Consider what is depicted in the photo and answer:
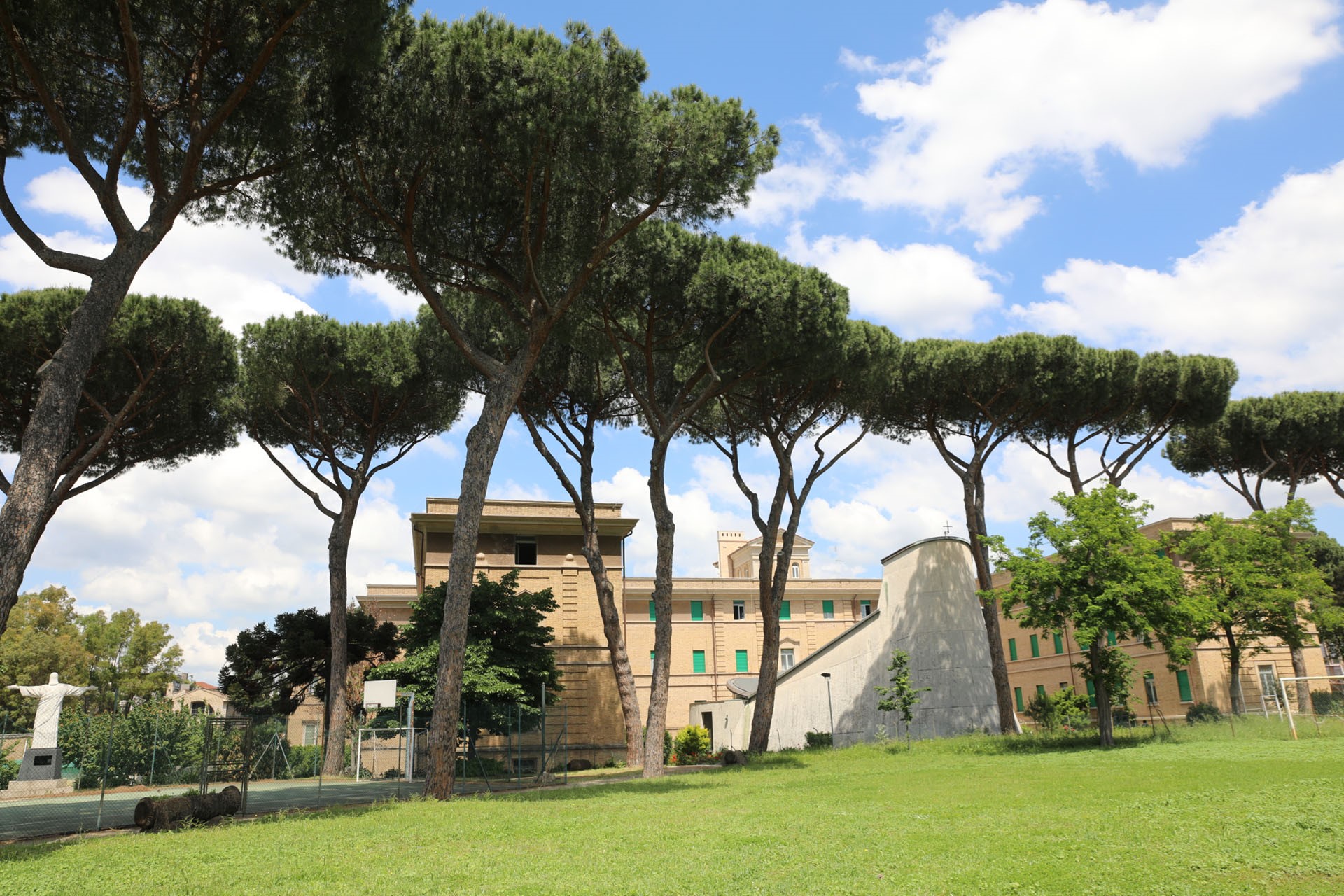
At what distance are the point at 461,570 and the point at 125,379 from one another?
472 inches

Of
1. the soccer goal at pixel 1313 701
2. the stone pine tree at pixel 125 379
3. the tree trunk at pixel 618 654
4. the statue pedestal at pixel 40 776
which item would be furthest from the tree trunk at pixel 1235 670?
the statue pedestal at pixel 40 776

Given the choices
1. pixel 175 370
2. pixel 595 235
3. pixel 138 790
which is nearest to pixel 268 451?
pixel 175 370

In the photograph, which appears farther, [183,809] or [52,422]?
[183,809]

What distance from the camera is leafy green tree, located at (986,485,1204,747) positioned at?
19016 mm

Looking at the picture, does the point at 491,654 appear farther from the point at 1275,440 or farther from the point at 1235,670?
the point at 1275,440

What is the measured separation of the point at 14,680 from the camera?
35125 millimetres

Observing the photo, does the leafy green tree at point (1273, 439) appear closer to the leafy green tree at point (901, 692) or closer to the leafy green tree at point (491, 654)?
the leafy green tree at point (901, 692)

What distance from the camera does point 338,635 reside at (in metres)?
24.5

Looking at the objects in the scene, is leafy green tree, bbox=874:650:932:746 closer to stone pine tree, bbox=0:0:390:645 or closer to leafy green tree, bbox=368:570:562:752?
leafy green tree, bbox=368:570:562:752

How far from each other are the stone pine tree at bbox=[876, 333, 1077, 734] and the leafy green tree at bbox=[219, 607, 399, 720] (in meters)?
17.9

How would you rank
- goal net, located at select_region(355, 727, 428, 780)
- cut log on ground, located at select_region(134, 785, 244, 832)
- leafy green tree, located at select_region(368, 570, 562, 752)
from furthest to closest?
1. leafy green tree, located at select_region(368, 570, 562, 752)
2. goal net, located at select_region(355, 727, 428, 780)
3. cut log on ground, located at select_region(134, 785, 244, 832)

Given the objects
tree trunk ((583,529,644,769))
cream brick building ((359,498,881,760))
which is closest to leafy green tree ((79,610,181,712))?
cream brick building ((359,498,881,760))

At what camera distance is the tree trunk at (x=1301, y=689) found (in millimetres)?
23495

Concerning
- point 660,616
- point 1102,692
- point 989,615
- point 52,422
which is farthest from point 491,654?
point 1102,692
